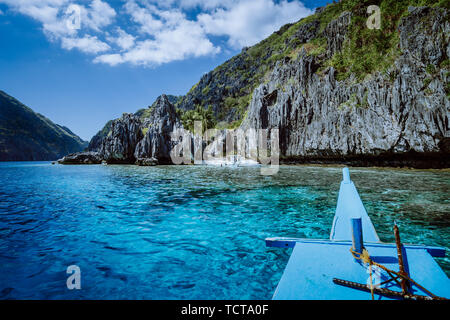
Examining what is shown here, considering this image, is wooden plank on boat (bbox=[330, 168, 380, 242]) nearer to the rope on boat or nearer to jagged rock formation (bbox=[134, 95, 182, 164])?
the rope on boat

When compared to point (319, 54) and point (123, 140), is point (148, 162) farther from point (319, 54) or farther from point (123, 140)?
point (319, 54)

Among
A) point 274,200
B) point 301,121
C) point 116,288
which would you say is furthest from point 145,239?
point 301,121

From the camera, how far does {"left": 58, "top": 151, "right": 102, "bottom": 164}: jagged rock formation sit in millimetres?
70019

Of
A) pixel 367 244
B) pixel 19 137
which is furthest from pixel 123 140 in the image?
pixel 19 137

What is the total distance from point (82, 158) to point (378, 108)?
83.2m

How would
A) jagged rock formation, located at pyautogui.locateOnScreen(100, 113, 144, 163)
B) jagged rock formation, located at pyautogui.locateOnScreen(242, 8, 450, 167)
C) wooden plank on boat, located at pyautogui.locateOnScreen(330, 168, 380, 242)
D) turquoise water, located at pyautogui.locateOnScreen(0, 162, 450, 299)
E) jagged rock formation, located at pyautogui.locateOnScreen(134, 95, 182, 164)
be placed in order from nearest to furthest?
turquoise water, located at pyautogui.locateOnScreen(0, 162, 450, 299) < wooden plank on boat, located at pyautogui.locateOnScreen(330, 168, 380, 242) < jagged rock formation, located at pyautogui.locateOnScreen(242, 8, 450, 167) < jagged rock formation, located at pyautogui.locateOnScreen(134, 95, 182, 164) < jagged rock formation, located at pyautogui.locateOnScreen(100, 113, 144, 163)

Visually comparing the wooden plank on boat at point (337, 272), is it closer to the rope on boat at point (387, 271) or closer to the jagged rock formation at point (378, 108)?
the rope on boat at point (387, 271)

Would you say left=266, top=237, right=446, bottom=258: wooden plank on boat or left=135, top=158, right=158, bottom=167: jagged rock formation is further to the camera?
left=135, top=158, right=158, bottom=167: jagged rock formation

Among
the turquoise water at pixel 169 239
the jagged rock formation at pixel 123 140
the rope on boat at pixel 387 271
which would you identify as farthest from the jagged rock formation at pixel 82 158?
the rope on boat at pixel 387 271

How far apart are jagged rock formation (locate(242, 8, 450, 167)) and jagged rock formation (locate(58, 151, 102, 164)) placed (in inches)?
2417

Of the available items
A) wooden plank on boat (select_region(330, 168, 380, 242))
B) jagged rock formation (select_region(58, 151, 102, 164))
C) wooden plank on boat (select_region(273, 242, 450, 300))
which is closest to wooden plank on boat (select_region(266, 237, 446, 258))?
wooden plank on boat (select_region(273, 242, 450, 300))

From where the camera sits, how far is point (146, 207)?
1063 centimetres
